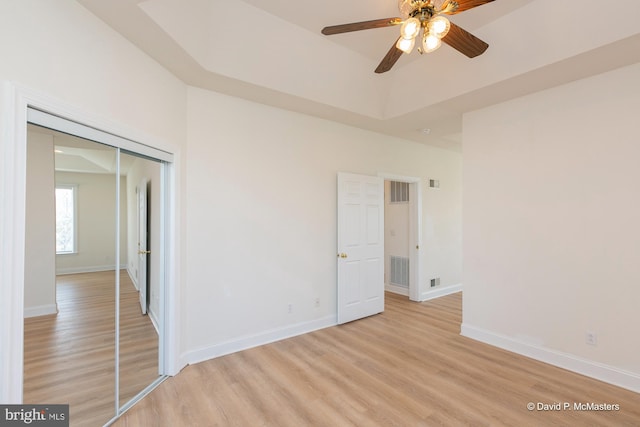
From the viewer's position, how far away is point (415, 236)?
5.05 m

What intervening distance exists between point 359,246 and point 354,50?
2.55 metres

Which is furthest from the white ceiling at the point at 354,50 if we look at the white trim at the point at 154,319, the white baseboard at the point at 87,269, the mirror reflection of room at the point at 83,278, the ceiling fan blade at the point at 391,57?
the white trim at the point at 154,319

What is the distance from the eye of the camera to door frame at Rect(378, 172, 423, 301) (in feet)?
16.5

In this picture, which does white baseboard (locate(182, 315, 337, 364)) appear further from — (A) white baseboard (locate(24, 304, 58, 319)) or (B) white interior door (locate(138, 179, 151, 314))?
(A) white baseboard (locate(24, 304, 58, 319))

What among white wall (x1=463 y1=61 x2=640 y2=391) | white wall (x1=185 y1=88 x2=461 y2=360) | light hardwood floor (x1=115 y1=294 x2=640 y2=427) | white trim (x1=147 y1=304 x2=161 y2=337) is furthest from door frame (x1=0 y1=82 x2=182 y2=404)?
white wall (x1=463 y1=61 x2=640 y2=391)

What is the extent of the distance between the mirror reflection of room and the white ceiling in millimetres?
1025

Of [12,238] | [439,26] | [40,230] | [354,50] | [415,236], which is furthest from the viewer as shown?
[415,236]

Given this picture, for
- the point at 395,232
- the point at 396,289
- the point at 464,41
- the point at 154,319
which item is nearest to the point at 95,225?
the point at 154,319

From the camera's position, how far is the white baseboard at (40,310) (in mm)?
1562

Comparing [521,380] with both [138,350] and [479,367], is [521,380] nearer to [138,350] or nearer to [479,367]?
[479,367]

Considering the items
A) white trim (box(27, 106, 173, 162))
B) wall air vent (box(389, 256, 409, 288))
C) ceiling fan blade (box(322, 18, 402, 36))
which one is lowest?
wall air vent (box(389, 256, 409, 288))

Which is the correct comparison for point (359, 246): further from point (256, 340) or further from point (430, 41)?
point (430, 41)

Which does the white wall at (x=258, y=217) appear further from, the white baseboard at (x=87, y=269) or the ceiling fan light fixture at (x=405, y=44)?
the ceiling fan light fixture at (x=405, y=44)

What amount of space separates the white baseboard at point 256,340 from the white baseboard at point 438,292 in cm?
196
